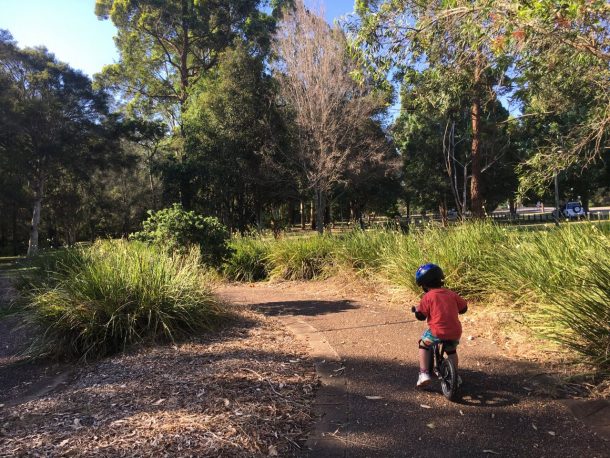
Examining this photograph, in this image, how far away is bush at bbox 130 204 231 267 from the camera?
361 inches

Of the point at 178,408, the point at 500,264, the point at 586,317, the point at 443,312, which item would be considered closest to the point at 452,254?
the point at 500,264

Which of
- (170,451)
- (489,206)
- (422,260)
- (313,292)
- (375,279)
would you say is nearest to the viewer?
(170,451)

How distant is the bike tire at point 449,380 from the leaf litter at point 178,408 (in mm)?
1079

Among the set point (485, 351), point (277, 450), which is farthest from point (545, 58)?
point (277, 450)

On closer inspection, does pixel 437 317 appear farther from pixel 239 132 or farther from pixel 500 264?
pixel 239 132

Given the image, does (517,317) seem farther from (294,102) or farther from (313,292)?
(294,102)

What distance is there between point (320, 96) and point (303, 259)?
9.80 metres

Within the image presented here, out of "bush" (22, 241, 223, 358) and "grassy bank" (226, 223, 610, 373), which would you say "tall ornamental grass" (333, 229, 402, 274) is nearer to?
"grassy bank" (226, 223, 610, 373)

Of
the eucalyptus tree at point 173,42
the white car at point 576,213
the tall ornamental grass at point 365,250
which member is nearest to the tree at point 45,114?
the eucalyptus tree at point 173,42

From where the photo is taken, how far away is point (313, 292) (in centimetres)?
921

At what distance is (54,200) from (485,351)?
36.1 meters

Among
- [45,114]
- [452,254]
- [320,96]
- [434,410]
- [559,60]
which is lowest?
[434,410]

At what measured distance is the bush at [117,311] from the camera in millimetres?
5398

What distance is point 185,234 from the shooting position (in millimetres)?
9297
